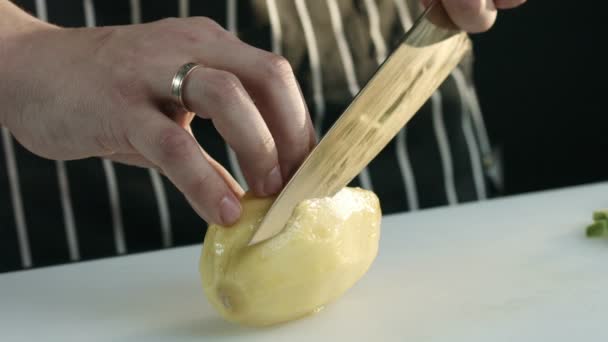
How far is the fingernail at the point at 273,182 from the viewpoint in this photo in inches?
37.3

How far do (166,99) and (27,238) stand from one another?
0.61 meters

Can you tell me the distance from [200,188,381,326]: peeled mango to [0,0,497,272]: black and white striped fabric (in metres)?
0.50

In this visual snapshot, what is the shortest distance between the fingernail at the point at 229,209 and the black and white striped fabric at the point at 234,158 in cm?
53

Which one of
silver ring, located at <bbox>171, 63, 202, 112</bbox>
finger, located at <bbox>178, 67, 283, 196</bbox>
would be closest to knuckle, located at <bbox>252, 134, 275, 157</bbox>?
finger, located at <bbox>178, 67, 283, 196</bbox>

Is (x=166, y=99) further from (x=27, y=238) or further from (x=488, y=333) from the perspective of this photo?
(x=27, y=238)

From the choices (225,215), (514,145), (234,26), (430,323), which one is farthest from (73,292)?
(514,145)

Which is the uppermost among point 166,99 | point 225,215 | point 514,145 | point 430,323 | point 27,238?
point 166,99

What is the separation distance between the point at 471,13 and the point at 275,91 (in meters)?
0.25

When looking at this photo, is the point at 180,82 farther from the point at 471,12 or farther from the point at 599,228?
the point at 599,228

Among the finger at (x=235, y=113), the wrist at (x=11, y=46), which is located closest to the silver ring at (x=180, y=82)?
the finger at (x=235, y=113)

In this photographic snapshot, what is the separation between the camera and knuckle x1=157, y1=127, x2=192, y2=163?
91 cm

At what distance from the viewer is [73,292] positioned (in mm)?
1117

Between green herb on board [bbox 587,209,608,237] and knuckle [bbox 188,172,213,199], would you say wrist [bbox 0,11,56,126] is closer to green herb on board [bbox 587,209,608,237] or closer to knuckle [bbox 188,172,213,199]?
knuckle [bbox 188,172,213,199]

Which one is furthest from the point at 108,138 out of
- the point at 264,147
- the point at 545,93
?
the point at 545,93
